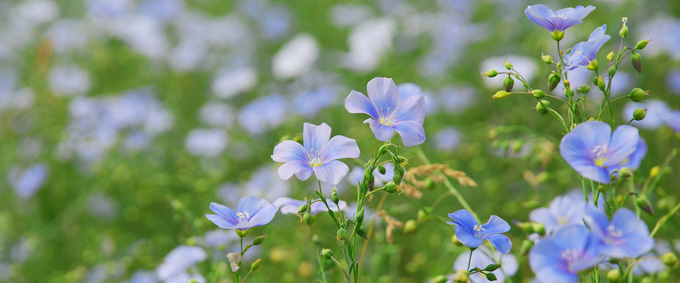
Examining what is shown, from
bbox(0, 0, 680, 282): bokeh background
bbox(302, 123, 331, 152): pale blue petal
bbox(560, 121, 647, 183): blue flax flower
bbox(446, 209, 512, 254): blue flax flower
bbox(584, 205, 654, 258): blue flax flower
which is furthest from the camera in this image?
bbox(0, 0, 680, 282): bokeh background

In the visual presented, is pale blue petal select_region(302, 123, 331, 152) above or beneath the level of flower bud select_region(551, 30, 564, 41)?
beneath

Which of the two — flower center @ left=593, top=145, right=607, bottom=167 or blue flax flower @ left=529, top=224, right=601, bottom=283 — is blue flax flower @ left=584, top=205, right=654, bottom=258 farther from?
flower center @ left=593, top=145, right=607, bottom=167

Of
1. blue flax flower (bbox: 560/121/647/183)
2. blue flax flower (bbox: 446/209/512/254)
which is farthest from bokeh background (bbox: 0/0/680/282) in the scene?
blue flax flower (bbox: 560/121/647/183)

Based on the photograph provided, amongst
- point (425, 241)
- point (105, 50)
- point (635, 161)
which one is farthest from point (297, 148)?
point (105, 50)

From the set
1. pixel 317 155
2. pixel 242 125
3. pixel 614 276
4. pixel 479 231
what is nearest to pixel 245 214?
pixel 317 155

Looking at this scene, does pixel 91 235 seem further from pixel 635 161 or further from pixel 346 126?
pixel 635 161

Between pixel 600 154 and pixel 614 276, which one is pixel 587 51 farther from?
pixel 614 276
